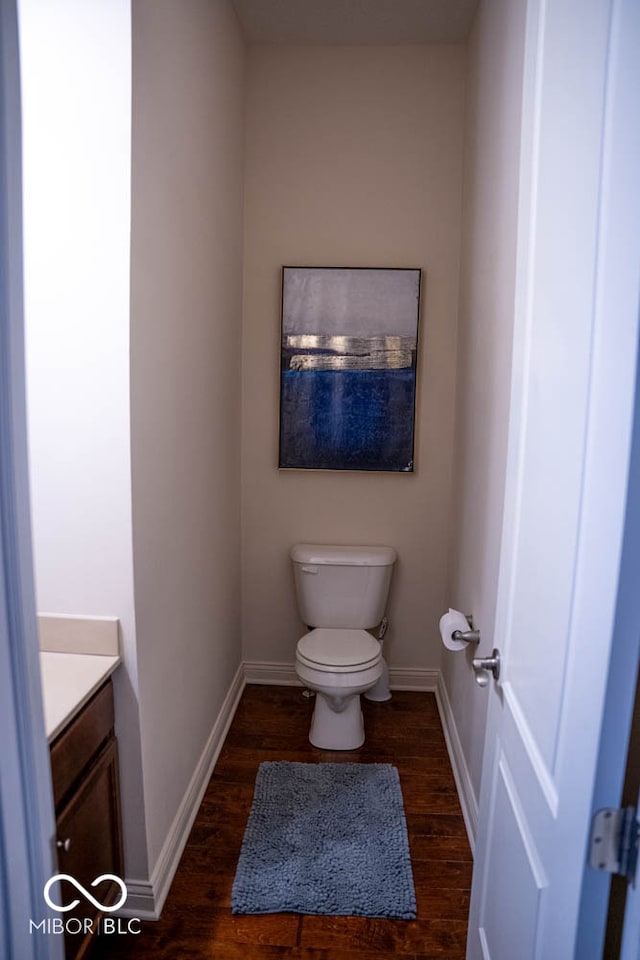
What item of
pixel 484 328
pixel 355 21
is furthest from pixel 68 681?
pixel 355 21

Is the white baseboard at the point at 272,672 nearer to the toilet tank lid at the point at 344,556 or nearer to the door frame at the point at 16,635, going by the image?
the toilet tank lid at the point at 344,556

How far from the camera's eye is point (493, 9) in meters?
2.08

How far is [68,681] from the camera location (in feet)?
4.85

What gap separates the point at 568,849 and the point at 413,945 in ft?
3.74

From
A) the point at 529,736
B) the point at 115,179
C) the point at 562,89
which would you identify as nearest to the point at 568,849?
the point at 529,736

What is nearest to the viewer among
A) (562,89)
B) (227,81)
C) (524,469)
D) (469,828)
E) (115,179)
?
(562,89)

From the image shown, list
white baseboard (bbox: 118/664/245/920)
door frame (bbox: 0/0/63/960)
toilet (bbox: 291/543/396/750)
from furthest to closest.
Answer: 1. toilet (bbox: 291/543/396/750)
2. white baseboard (bbox: 118/664/245/920)
3. door frame (bbox: 0/0/63/960)

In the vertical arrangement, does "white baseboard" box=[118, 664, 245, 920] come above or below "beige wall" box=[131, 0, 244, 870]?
below

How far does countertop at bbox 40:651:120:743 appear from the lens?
133cm

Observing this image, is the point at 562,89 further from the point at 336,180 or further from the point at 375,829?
the point at 375,829

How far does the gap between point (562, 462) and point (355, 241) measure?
6.89 ft

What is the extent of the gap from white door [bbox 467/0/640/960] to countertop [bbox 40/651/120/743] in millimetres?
887

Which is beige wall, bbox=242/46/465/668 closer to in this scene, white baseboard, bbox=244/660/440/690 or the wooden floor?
white baseboard, bbox=244/660/440/690

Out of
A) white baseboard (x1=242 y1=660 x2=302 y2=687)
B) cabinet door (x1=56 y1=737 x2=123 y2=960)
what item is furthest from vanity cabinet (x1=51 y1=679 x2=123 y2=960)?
white baseboard (x1=242 y1=660 x2=302 y2=687)
